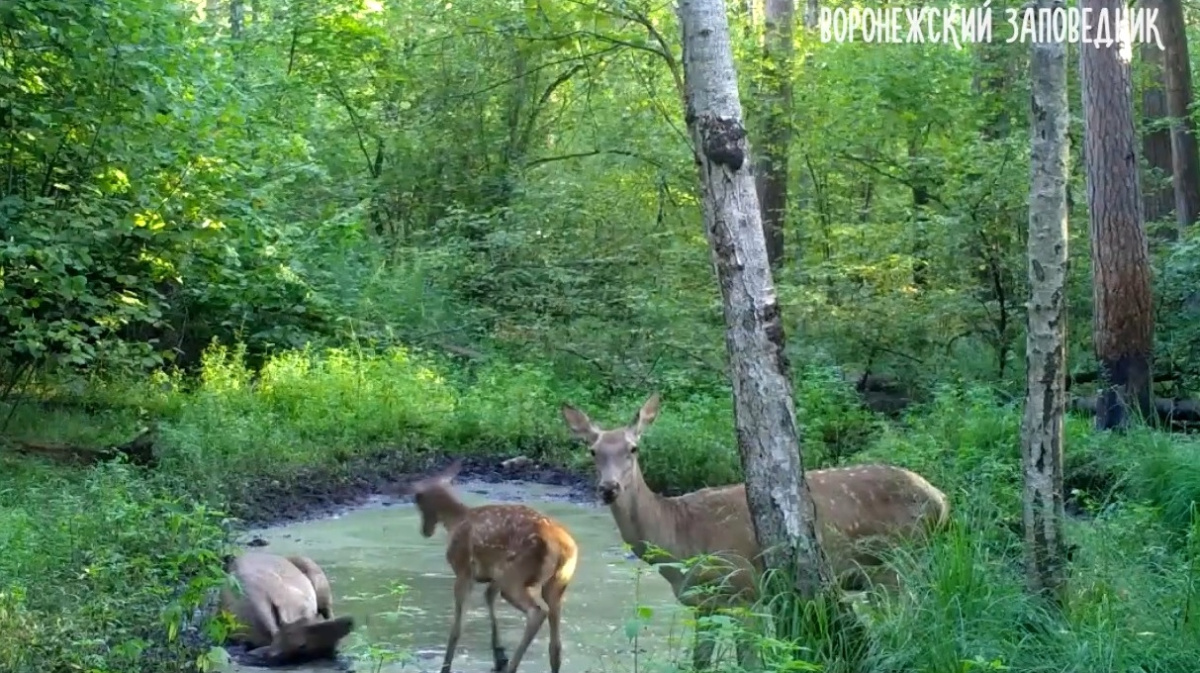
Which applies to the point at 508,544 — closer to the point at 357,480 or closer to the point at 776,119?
the point at 357,480

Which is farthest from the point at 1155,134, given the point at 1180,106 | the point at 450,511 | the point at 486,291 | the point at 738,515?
the point at 450,511

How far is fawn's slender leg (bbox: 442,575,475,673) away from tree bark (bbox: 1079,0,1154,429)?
8.07m

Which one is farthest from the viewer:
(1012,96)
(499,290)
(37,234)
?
(499,290)

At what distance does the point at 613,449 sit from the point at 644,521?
Answer: 0.48m

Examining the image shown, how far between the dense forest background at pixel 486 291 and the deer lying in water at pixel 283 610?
333 millimetres

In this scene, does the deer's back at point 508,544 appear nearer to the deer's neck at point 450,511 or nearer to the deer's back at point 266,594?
the deer's neck at point 450,511

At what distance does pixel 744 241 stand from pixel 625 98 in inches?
709

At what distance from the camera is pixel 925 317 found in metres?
17.7

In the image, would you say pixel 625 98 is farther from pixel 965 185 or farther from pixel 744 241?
pixel 744 241

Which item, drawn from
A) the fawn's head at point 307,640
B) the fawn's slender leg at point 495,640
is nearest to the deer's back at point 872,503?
the fawn's slender leg at point 495,640

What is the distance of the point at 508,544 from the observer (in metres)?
7.83

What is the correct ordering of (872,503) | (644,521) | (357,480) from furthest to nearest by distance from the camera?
(357,480)
(872,503)
(644,521)

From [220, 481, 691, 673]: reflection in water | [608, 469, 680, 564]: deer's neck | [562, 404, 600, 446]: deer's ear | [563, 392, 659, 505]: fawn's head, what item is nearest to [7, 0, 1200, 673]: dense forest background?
[220, 481, 691, 673]: reflection in water

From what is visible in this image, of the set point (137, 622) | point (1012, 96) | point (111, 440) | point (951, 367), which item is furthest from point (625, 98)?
point (137, 622)
